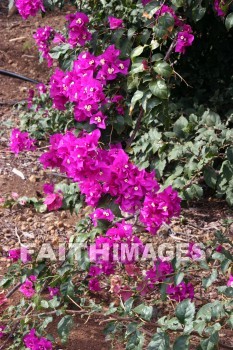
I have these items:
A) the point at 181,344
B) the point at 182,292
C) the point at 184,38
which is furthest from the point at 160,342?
the point at 184,38

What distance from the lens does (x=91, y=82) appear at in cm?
217

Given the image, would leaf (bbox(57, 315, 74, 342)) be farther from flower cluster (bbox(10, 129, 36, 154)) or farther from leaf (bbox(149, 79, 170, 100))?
flower cluster (bbox(10, 129, 36, 154))

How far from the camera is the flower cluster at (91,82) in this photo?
2174 millimetres

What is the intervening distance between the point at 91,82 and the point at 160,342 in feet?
Result: 2.87

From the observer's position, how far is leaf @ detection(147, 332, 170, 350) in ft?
5.61

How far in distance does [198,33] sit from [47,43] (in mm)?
817

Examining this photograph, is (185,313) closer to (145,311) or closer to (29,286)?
(145,311)

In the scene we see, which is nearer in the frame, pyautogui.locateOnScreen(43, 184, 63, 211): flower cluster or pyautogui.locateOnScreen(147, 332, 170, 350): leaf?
pyautogui.locateOnScreen(147, 332, 170, 350): leaf

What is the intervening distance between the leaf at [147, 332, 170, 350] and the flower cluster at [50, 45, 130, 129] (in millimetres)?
762

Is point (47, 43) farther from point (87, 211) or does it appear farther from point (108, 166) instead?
point (108, 166)

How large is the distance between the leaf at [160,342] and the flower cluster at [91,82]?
76 cm

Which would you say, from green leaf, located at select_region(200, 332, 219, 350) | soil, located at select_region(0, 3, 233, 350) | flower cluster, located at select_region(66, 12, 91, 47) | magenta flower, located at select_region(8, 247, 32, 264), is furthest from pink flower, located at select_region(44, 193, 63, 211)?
green leaf, located at select_region(200, 332, 219, 350)

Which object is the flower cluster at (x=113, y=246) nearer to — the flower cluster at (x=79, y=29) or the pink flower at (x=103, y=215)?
the pink flower at (x=103, y=215)

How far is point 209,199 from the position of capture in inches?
136
